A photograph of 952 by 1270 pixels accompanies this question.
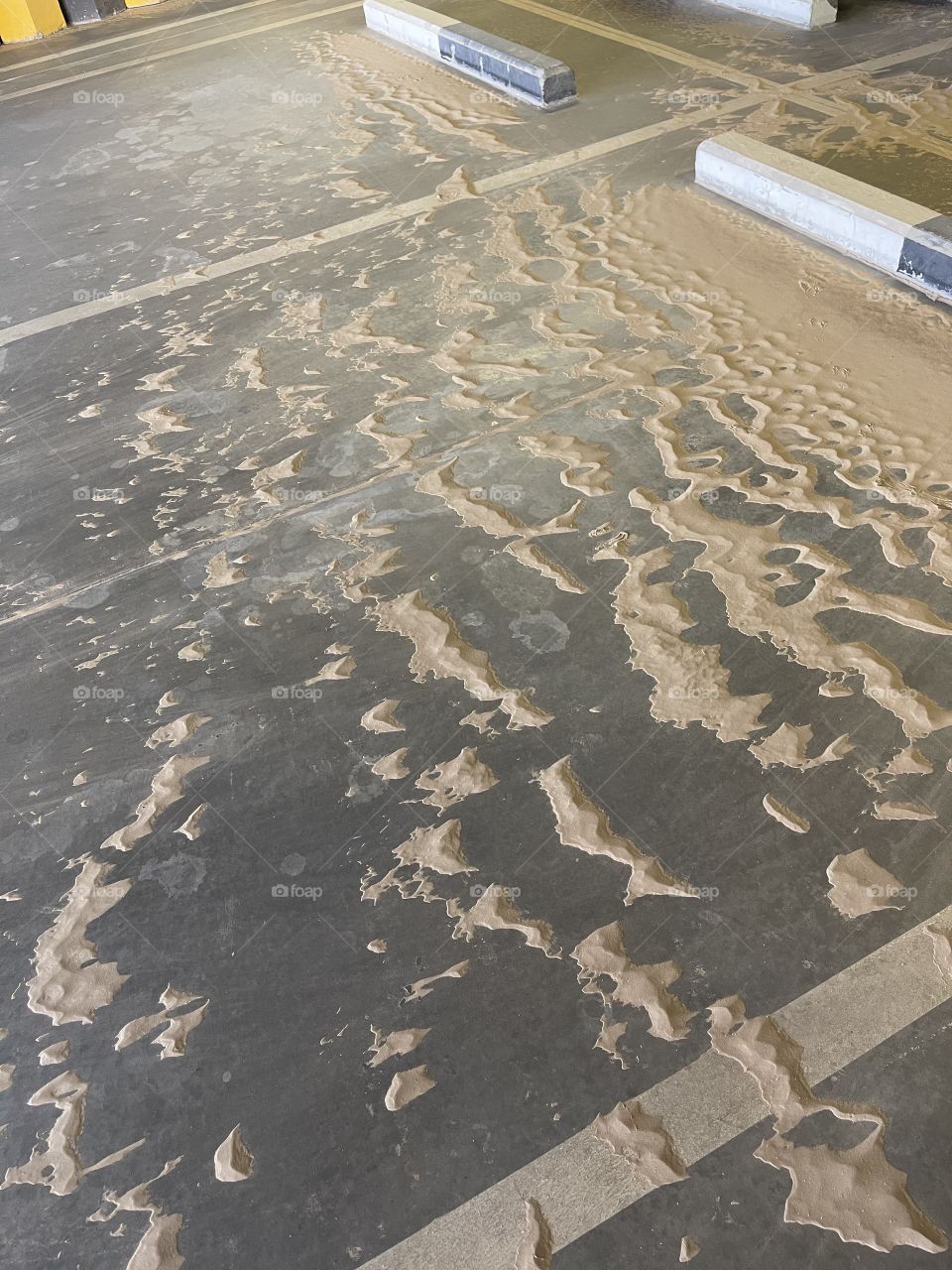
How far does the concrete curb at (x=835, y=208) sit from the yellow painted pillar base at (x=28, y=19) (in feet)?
26.1

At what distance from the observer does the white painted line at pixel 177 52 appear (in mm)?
8859

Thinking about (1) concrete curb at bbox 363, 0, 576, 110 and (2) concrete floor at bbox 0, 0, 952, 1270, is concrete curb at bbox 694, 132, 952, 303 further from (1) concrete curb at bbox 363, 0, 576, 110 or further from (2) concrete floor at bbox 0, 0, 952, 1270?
(1) concrete curb at bbox 363, 0, 576, 110

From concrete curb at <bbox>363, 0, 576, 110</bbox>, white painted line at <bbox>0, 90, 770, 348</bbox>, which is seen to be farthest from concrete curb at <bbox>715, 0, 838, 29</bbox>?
concrete curb at <bbox>363, 0, 576, 110</bbox>

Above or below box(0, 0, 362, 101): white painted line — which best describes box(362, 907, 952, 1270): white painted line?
below

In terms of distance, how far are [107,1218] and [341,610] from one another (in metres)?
1.92

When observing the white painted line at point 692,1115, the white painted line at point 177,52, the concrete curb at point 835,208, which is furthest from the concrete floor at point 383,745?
the white painted line at point 177,52

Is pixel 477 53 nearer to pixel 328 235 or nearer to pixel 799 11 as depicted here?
pixel 799 11

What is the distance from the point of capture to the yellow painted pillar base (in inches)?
394

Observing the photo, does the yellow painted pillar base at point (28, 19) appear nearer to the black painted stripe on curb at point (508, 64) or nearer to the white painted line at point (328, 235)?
the black painted stripe on curb at point (508, 64)

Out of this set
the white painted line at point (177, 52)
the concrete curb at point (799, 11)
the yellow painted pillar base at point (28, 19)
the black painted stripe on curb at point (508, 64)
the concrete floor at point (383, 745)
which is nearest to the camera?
the concrete floor at point (383, 745)

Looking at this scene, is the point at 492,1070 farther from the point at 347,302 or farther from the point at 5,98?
the point at 5,98

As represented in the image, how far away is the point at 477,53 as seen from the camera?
24.1ft

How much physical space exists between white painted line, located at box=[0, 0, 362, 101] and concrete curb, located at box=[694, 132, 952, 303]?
5.31m

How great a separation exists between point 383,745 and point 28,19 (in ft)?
34.2
